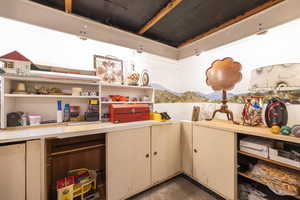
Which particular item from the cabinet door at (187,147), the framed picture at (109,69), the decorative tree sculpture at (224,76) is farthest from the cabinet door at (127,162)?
the decorative tree sculpture at (224,76)

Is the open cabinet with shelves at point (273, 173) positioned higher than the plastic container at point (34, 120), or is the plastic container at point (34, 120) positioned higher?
the plastic container at point (34, 120)

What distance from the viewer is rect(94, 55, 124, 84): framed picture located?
1843 millimetres

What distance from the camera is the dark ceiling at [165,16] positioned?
1.51m

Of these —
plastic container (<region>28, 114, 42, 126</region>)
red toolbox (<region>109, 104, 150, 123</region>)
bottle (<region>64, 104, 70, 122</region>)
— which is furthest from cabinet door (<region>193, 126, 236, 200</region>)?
plastic container (<region>28, 114, 42, 126</region>)

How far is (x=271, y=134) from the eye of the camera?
3.60 ft

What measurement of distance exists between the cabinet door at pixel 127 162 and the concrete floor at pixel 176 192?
0.14 metres

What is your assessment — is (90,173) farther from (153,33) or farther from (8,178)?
(153,33)

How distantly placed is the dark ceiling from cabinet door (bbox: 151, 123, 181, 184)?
1706 mm

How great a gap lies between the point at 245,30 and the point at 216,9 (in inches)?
22.7

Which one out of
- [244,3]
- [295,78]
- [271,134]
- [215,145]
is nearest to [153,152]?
[215,145]

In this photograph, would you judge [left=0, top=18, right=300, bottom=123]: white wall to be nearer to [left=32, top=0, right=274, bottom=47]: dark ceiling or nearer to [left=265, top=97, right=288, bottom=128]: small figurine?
[left=265, top=97, right=288, bottom=128]: small figurine

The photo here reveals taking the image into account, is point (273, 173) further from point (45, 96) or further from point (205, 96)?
point (45, 96)

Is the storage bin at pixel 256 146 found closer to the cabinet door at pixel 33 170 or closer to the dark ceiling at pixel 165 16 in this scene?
the dark ceiling at pixel 165 16

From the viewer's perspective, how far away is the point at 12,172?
960 mm
